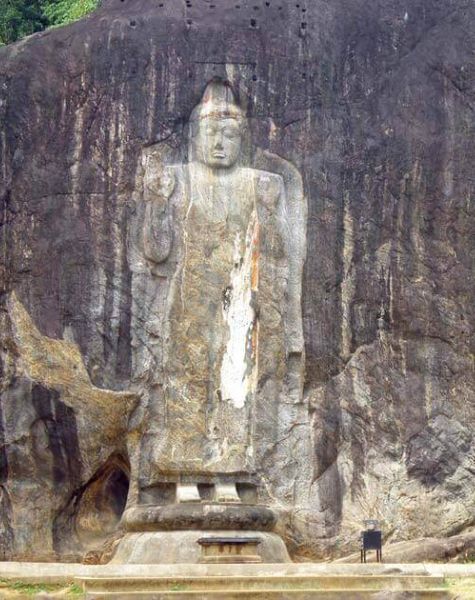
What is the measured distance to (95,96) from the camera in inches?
953

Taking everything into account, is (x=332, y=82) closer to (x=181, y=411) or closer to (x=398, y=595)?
(x=181, y=411)

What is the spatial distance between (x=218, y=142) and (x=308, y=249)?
5.37 ft

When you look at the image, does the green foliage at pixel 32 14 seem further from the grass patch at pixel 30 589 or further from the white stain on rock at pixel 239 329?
the grass patch at pixel 30 589

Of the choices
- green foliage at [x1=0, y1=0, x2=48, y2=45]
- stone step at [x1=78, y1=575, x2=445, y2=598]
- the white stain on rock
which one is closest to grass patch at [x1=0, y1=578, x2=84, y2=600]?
stone step at [x1=78, y1=575, x2=445, y2=598]

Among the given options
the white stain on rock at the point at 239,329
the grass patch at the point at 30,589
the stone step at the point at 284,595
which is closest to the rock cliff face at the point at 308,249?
the white stain on rock at the point at 239,329

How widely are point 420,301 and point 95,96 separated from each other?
4513 mm

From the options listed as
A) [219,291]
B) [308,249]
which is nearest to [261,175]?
[308,249]

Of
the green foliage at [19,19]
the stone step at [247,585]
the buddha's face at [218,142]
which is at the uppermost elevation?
the green foliage at [19,19]

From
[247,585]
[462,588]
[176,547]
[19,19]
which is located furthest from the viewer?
[19,19]

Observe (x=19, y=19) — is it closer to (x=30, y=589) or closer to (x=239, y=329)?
(x=239, y=329)

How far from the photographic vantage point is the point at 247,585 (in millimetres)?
20516

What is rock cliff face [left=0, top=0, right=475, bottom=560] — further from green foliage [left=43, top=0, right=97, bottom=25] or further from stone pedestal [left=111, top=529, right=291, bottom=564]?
green foliage [left=43, top=0, right=97, bottom=25]

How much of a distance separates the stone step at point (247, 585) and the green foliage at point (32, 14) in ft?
41.1

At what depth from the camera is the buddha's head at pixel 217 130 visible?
24047 millimetres
